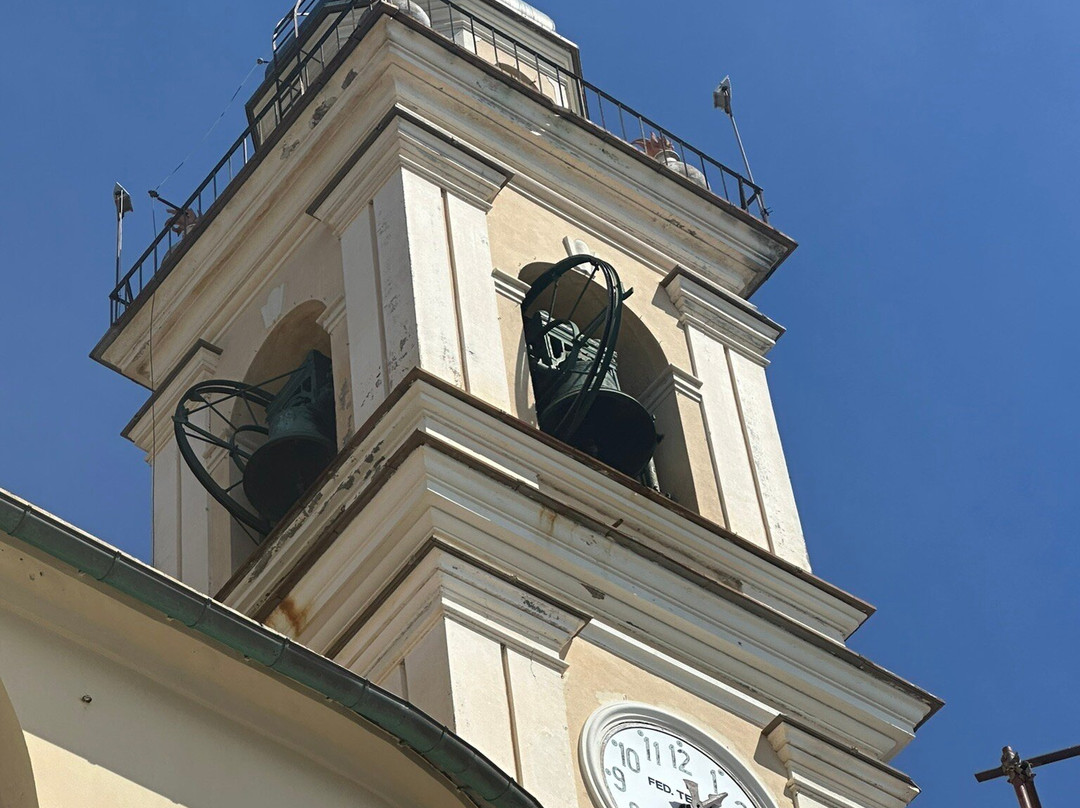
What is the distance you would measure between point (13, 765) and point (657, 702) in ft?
19.0

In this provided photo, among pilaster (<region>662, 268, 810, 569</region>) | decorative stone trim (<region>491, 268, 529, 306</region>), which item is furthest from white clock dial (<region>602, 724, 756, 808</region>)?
decorative stone trim (<region>491, 268, 529, 306</region>)

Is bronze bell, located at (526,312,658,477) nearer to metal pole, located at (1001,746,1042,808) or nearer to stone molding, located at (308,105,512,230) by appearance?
stone molding, located at (308,105,512,230)

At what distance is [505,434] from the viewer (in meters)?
13.7

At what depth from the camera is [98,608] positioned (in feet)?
27.1

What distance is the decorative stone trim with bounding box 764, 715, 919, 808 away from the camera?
13.5 metres

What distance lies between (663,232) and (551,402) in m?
2.20

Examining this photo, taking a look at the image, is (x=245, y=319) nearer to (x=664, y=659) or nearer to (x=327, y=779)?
(x=664, y=659)

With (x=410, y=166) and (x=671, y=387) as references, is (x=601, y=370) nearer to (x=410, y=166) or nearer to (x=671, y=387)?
(x=671, y=387)

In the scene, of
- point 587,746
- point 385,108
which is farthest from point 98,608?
point 385,108

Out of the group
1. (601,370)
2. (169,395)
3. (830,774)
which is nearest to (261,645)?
(830,774)

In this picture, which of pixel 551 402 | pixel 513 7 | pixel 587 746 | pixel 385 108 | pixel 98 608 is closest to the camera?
pixel 98 608

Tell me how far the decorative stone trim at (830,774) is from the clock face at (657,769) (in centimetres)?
40

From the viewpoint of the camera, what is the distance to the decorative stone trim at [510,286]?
15.1 m

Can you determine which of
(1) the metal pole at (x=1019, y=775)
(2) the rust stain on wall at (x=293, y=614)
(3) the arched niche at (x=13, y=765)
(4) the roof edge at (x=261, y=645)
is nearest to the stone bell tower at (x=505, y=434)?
(2) the rust stain on wall at (x=293, y=614)
